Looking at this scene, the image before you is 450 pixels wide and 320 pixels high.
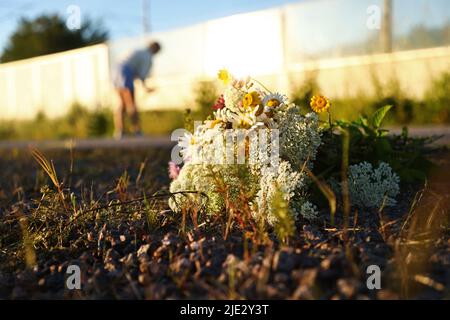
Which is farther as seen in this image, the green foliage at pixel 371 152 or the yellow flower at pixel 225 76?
the green foliage at pixel 371 152

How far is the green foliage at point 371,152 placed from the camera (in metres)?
3.08

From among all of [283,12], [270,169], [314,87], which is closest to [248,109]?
[270,169]

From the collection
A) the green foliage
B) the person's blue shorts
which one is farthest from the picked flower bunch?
the person's blue shorts

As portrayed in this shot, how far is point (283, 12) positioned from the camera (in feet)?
45.3

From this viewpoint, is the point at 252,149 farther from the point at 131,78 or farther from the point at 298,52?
the point at 298,52

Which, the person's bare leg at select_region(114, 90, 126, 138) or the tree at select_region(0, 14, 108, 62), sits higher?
the tree at select_region(0, 14, 108, 62)

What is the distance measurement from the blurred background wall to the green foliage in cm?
687

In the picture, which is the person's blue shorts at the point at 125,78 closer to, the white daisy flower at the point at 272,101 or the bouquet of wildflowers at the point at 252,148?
the bouquet of wildflowers at the point at 252,148

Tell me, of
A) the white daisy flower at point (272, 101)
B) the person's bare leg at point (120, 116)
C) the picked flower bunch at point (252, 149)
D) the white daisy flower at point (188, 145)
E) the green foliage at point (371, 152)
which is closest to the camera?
the picked flower bunch at point (252, 149)

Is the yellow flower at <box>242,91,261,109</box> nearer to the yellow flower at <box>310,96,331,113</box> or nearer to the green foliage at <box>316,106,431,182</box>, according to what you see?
the yellow flower at <box>310,96,331,113</box>

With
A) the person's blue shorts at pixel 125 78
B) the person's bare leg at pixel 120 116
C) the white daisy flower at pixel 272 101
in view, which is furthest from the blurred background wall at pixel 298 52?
the white daisy flower at pixel 272 101

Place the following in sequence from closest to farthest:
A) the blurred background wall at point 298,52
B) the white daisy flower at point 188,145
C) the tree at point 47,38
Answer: the white daisy flower at point 188,145 < the blurred background wall at point 298,52 < the tree at point 47,38

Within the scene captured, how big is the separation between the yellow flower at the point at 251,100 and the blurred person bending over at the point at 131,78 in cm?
795

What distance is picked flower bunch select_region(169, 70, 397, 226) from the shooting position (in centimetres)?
264
